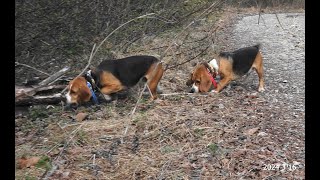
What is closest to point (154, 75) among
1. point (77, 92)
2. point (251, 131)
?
point (77, 92)

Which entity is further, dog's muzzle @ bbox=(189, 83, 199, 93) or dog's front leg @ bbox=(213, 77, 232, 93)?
dog's front leg @ bbox=(213, 77, 232, 93)

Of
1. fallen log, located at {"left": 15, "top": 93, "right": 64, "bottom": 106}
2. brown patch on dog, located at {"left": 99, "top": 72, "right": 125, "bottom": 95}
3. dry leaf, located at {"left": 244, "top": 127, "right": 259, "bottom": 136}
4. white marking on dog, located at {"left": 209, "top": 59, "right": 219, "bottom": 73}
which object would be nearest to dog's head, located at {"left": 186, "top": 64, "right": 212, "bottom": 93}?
white marking on dog, located at {"left": 209, "top": 59, "right": 219, "bottom": 73}

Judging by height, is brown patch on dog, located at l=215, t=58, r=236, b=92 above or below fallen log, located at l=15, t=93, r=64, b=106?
below

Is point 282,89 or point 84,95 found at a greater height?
point 84,95

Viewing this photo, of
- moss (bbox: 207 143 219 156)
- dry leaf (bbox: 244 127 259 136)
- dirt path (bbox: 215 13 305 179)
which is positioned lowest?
dirt path (bbox: 215 13 305 179)

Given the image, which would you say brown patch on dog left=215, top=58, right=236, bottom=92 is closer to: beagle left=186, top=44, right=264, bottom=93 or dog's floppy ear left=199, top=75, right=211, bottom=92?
beagle left=186, top=44, right=264, bottom=93

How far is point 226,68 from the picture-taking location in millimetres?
7758

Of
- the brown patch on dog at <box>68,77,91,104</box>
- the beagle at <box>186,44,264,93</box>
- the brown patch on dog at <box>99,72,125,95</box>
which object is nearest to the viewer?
the brown patch on dog at <box>68,77,91,104</box>

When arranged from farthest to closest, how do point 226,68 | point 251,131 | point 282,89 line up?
point 226,68 → point 282,89 → point 251,131

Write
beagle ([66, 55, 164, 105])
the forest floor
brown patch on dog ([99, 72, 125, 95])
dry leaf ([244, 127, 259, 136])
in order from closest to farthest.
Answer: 1. the forest floor
2. dry leaf ([244, 127, 259, 136])
3. beagle ([66, 55, 164, 105])
4. brown patch on dog ([99, 72, 125, 95])

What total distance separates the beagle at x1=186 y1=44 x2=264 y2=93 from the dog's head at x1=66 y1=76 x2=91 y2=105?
2020 millimetres

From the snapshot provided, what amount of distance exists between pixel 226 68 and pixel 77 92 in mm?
3018

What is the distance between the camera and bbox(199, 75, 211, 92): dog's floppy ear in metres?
7.28

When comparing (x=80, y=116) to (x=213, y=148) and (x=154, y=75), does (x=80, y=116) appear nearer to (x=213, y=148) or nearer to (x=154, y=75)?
(x=154, y=75)
